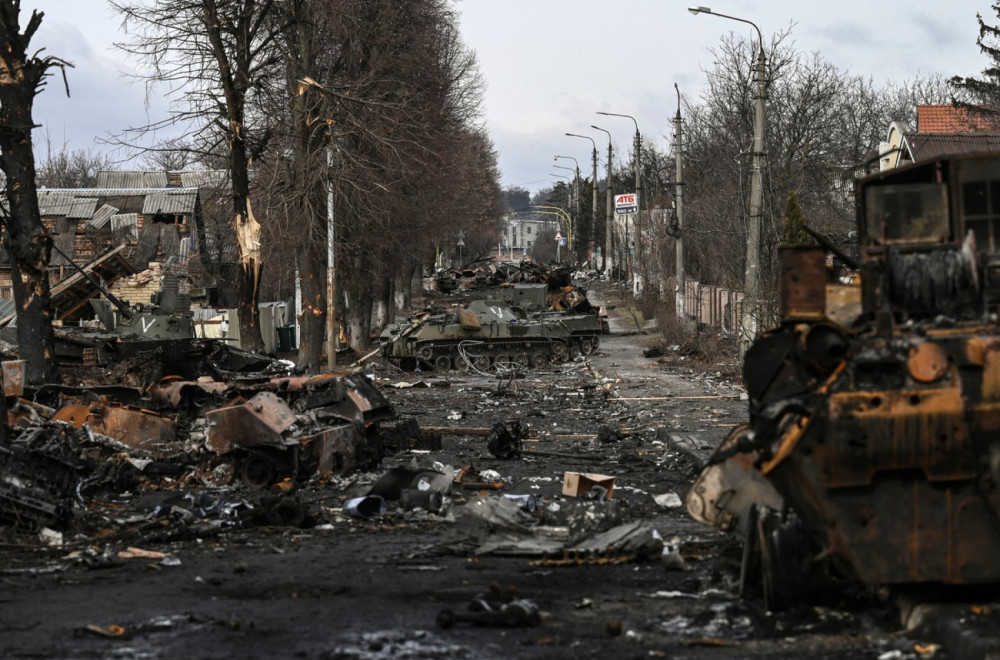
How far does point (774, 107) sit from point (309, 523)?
126ft

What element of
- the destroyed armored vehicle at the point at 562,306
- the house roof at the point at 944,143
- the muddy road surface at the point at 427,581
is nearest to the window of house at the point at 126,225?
the destroyed armored vehicle at the point at 562,306

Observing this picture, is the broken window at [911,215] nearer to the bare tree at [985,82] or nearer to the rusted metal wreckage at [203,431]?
the rusted metal wreckage at [203,431]

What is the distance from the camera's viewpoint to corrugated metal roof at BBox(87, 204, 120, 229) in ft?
159

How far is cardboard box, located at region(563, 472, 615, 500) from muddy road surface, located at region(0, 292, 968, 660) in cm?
6

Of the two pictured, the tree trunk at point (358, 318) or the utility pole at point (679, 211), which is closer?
the utility pole at point (679, 211)

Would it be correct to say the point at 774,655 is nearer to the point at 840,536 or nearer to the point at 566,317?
the point at 840,536

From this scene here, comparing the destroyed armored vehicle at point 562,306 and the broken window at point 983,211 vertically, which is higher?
the broken window at point 983,211

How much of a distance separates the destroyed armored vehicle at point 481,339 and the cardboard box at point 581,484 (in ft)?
63.0

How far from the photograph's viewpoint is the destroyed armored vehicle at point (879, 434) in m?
6.64

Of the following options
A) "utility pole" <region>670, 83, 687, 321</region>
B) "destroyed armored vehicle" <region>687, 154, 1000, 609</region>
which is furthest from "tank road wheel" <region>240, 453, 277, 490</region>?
"utility pole" <region>670, 83, 687, 321</region>

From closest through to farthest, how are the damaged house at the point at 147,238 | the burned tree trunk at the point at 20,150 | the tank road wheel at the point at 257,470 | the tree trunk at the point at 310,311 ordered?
1. the tank road wheel at the point at 257,470
2. the burned tree trunk at the point at 20,150
3. the tree trunk at the point at 310,311
4. the damaged house at the point at 147,238

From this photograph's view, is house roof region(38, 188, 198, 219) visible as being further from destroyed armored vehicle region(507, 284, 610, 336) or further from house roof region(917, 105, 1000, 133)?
house roof region(917, 105, 1000, 133)

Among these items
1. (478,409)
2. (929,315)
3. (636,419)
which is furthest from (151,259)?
(929,315)

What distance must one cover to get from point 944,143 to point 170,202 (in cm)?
3101
